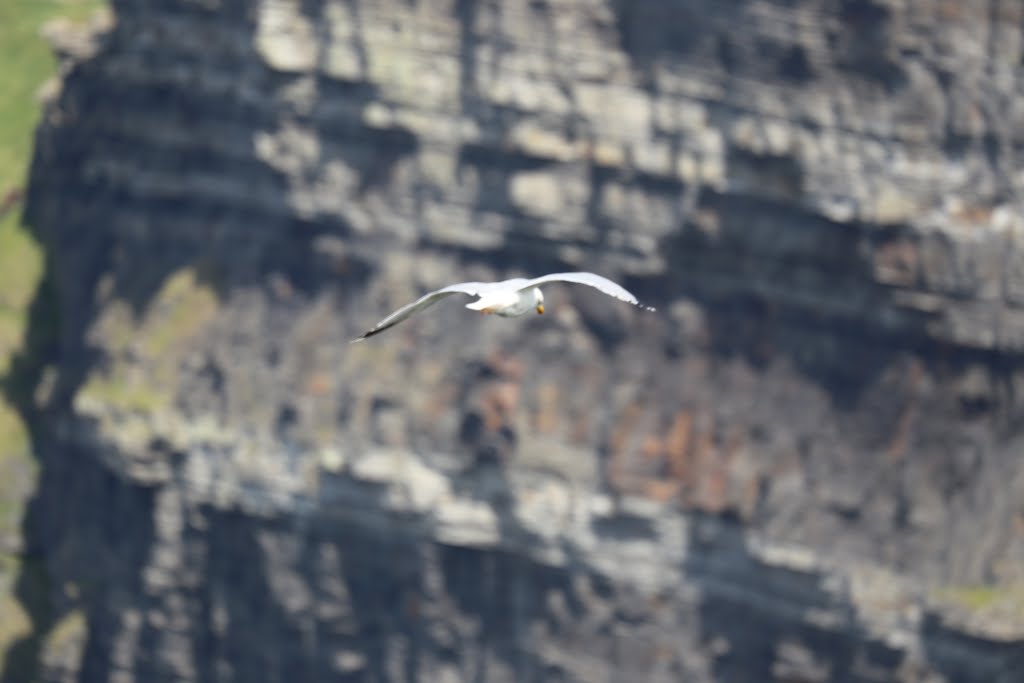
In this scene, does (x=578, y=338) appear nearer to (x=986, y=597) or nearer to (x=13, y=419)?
(x=986, y=597)

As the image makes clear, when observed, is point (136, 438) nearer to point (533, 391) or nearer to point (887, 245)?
point (533, 391)

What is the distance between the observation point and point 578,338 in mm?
76438

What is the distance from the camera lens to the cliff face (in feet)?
238

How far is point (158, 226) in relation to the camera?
82.3m

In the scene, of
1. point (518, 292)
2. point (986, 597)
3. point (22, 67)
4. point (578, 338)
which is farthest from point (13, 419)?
point (518, 292)

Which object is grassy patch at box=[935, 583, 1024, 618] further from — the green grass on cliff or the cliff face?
the green grass on cliff

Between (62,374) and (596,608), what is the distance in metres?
24.1

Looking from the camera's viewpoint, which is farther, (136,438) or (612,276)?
(136,438)

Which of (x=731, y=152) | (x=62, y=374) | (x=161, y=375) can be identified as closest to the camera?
(x=731, y=152)

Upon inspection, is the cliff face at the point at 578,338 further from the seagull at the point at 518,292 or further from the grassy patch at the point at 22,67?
the seagull at the point at 518,292

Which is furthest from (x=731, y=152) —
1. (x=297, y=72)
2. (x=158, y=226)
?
(x=158, y=226)

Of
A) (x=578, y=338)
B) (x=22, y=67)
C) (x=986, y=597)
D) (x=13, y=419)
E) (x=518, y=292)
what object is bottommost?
(x=986, y=597)

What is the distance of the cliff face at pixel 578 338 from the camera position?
238 feet

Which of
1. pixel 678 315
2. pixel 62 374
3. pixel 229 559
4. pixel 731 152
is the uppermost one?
pixel 731 152
